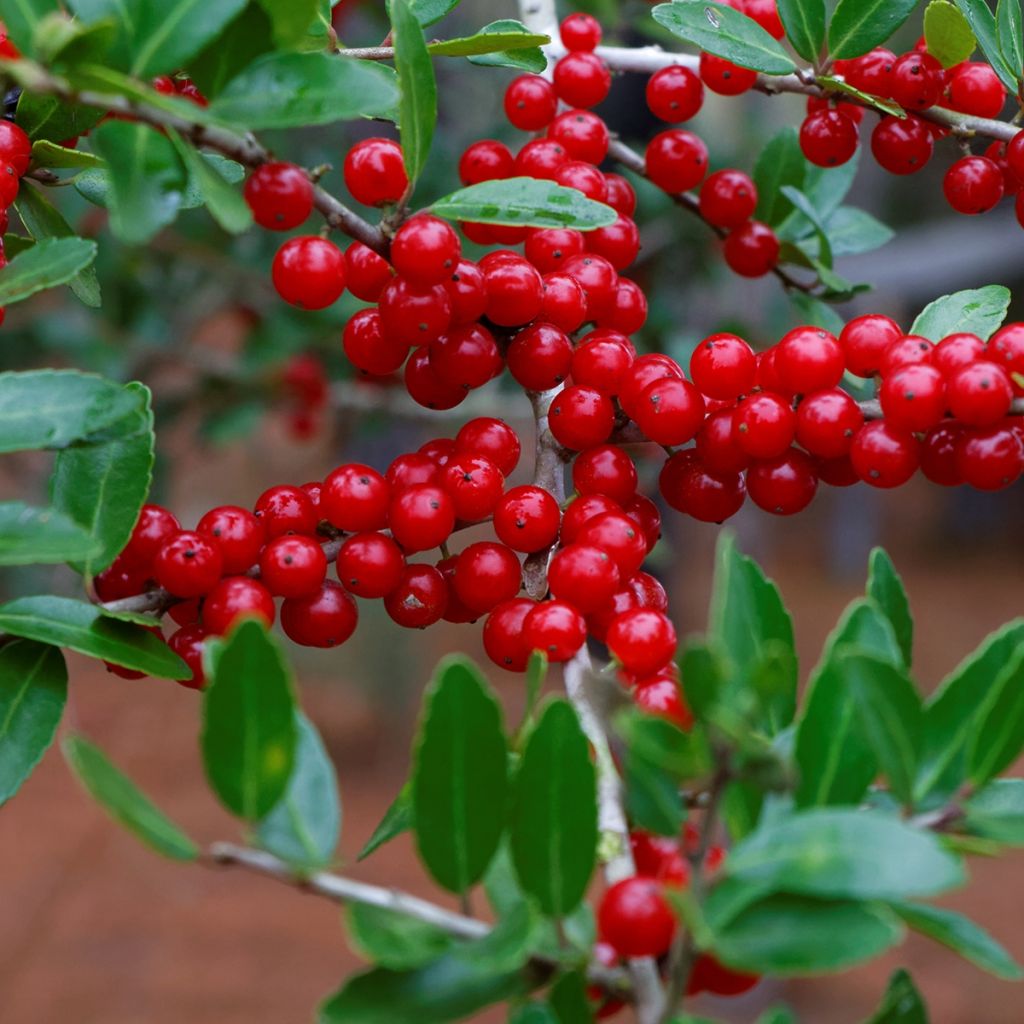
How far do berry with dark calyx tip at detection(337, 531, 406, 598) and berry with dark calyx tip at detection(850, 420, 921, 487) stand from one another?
235 millimetres

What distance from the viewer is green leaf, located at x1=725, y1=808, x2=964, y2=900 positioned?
342 mm

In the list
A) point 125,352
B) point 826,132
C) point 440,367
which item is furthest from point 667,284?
point 440,367

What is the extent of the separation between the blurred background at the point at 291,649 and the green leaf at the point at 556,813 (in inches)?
24.2

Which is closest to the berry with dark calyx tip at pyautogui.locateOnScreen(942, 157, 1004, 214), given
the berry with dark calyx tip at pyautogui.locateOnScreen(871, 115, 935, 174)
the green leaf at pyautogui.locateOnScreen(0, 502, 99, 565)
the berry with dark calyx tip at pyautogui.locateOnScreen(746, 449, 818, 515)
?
the berry with dark calyx tip at pyautogui.locateOnScreen(871, 115, 935, 174)

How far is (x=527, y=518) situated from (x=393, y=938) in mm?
257

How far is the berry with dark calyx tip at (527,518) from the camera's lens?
0.59 meters

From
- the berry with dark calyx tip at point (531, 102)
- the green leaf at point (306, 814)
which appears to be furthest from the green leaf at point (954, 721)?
the berry with dark calyx tip at point (531, 102)

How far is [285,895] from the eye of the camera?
8.42 ft

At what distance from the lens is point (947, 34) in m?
0.69

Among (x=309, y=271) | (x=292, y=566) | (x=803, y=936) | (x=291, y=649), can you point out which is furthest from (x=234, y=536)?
(x=291, y=649)

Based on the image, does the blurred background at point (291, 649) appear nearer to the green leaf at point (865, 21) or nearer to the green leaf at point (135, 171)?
the green leaf at point (865, 21)

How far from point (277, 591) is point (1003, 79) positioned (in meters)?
0.50

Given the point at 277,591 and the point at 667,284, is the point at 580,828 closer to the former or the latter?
the point at 277,591

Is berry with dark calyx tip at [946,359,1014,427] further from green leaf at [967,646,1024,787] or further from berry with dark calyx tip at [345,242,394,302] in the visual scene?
berry with dark calyx tip at [345,242,394,302]
